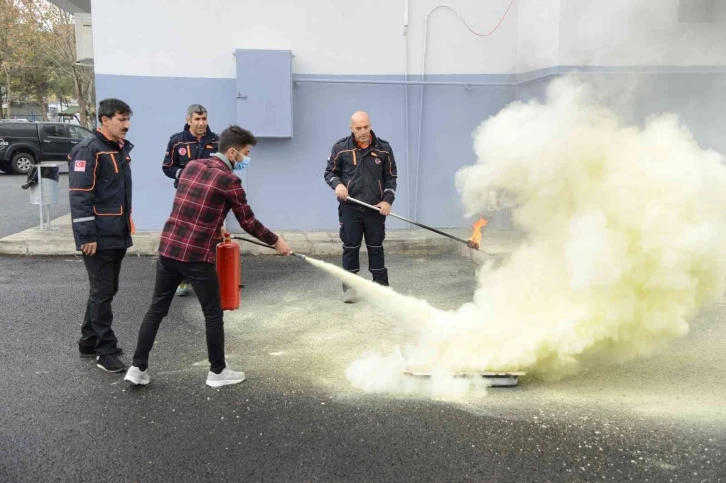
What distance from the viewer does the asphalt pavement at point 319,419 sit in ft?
9.75

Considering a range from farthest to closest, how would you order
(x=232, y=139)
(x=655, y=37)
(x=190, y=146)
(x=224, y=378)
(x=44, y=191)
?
(x=44, y=191)
(x=655, y=37)
(x=190, y=146)
(x=224, y=378)
(x=232, y=139)

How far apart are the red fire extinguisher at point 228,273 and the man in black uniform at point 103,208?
712 millimetres

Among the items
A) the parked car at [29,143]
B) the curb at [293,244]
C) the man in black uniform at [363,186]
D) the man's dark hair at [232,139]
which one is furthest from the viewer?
the parked car at [29,143]

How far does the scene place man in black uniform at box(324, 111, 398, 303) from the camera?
5723mm

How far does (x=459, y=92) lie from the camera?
29.8ft

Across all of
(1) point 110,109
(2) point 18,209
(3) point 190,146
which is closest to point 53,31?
(2) point 18,209

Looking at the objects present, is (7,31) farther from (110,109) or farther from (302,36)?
(110,109)

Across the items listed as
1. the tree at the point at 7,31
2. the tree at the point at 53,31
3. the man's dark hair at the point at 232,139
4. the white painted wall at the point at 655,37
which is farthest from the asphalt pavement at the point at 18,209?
the tree at the point at 7,31

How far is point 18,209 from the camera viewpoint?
38.8 ft

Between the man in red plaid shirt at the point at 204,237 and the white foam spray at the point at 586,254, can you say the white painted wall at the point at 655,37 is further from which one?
the man in red plaid shirt at the point at 204,237

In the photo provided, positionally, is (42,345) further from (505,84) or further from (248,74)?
(505,84)

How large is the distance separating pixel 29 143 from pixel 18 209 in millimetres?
9140

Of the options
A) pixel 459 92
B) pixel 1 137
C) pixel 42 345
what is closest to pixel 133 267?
pixel 42 345

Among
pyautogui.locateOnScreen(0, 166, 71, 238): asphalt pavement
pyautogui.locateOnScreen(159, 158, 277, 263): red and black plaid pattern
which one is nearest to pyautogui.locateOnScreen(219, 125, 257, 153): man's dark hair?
pyautogui.locateOnScreen(159, 158, 277, 263): red and black plaid pattern
